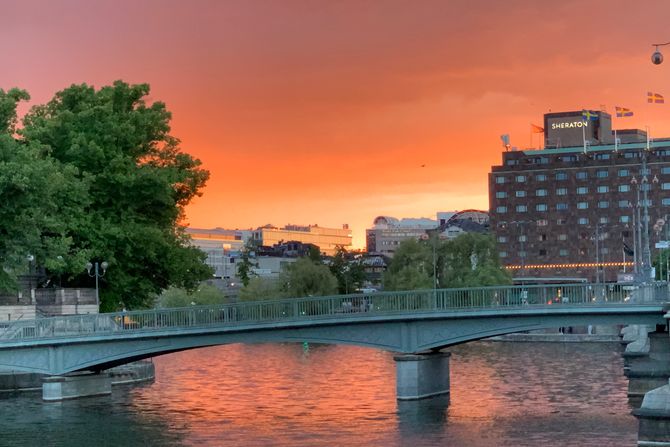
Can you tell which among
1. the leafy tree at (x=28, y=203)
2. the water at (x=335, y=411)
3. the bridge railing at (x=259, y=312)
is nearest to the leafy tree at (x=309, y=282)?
the water at (x=335, y=411)

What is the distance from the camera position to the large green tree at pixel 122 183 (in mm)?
78938

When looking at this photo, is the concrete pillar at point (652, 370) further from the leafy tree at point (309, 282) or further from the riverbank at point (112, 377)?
the leafy tree at point (309, 282)

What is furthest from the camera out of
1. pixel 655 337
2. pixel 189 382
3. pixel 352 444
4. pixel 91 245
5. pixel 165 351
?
pixel 189 382

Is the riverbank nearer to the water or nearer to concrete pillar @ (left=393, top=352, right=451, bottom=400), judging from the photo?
the water

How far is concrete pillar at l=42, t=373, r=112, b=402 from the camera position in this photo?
6788 cm

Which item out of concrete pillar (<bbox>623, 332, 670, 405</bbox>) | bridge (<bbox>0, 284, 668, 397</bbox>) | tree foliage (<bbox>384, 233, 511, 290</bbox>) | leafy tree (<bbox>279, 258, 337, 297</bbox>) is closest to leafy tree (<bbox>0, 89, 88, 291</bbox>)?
bridge (<bbox>0, 284, 668, 397</bbox>)

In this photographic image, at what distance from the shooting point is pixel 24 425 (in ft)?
195

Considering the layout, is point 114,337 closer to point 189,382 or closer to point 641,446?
point 189,382

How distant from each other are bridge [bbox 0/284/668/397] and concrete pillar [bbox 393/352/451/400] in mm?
77

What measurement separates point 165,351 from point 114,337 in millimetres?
2820

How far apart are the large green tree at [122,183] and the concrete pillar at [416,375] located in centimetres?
1984

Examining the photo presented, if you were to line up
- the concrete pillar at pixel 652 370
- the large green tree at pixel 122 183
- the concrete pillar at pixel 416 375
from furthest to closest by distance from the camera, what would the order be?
the large green tree at pixel 122 183 < the concrete pillar at pixel 416 375 < the concrete pillar at pixel 652 370

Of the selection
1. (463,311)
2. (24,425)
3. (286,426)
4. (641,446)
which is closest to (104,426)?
(24,425)

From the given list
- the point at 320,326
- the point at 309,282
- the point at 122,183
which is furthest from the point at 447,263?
the point at 320,326
